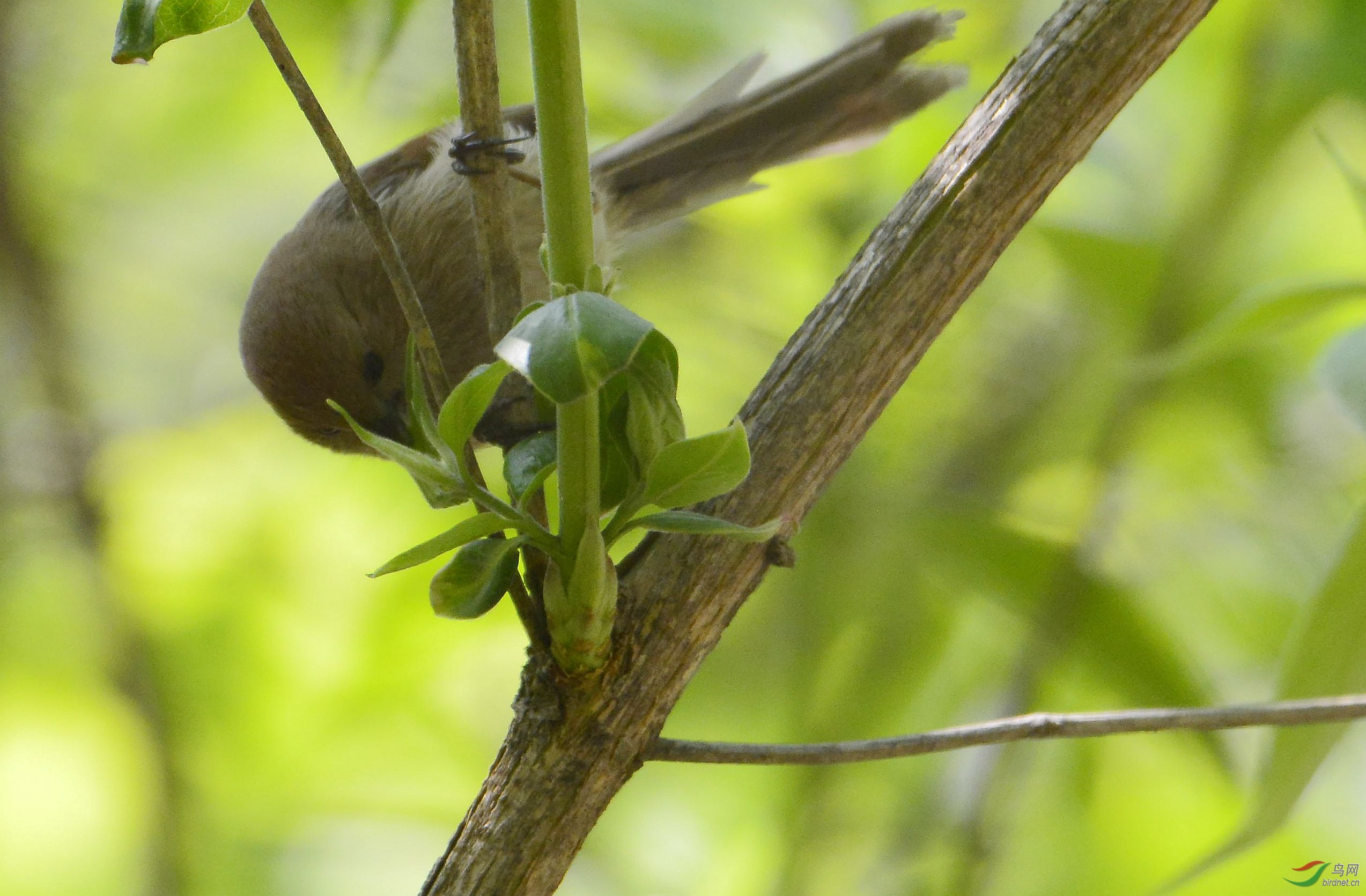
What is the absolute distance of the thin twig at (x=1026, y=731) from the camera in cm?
53

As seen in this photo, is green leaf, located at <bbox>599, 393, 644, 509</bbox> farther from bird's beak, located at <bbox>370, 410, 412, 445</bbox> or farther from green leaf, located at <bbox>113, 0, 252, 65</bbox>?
bird's beak, located at <bbox>370, 410, 412, 445</bbox>

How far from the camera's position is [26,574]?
5.82 feet

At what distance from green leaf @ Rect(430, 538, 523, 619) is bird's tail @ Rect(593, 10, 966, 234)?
60cm

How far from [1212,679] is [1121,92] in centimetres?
85

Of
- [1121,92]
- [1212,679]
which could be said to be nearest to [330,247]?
[1121,92]

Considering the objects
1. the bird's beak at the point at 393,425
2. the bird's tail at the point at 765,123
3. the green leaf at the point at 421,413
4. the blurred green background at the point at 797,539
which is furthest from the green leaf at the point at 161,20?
the bird's beak at the point at 393,425

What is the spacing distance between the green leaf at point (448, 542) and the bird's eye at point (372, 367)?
0.85 metres

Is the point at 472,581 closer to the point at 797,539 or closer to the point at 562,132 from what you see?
the point at 562,132

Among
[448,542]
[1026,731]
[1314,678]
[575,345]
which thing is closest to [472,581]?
[448,542]

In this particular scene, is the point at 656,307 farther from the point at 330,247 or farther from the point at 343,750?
the point at 343,750

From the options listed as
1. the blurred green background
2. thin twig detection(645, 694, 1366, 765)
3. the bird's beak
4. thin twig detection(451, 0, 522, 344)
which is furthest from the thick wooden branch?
the bird's beak

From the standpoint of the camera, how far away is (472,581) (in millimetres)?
529

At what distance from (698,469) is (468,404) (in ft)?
0.35

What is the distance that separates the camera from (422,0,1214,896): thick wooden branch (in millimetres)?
557
